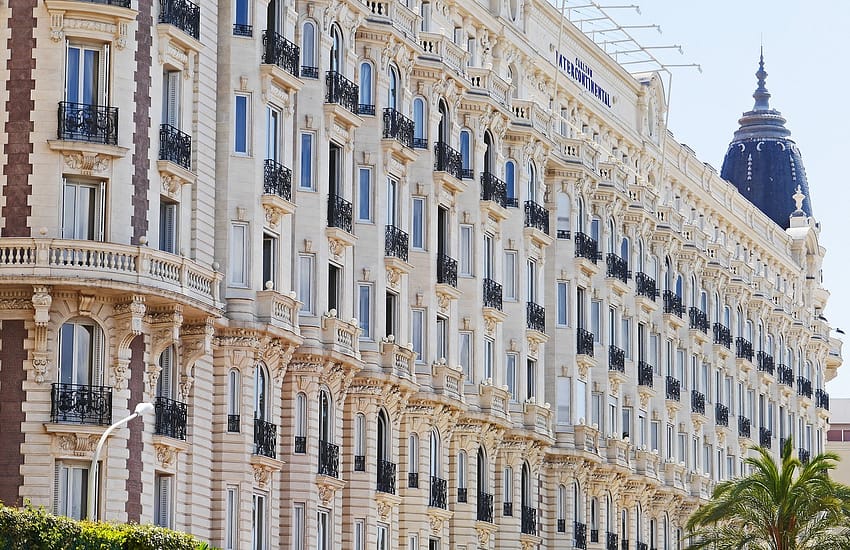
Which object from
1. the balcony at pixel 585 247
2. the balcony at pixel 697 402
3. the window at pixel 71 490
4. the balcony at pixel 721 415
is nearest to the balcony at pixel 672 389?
the balcony at pixel 697 402

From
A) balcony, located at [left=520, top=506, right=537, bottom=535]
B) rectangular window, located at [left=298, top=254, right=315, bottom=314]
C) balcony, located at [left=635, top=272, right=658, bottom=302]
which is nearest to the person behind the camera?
rectangular window, located at [left=298, top=254, right=315, bottom=314]

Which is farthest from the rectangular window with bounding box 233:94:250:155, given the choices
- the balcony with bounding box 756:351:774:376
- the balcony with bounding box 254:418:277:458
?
the balcony with bounding box 756:351:774:376

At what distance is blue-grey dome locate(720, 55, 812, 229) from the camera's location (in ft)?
477

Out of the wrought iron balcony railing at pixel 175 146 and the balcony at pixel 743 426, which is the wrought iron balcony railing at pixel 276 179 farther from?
the balcony at pixel 743 426

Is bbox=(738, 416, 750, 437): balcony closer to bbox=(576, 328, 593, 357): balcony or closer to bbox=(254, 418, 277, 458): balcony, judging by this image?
bbox=(576, 328, 593, 357): balcony

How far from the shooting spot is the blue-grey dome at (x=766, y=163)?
145500mm

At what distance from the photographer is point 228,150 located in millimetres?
61469

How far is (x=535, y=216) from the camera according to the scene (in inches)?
3433

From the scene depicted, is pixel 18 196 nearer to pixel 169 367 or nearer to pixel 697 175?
pixel 169 367

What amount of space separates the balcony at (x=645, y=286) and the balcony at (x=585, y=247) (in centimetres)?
707

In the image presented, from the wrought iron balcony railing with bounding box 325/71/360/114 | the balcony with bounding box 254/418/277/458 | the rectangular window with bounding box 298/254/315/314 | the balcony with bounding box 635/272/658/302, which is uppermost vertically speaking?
the wrought iron balcony railing with bounding box 325/71/360/114

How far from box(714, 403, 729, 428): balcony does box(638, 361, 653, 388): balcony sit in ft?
41.4

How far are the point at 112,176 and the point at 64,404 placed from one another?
6234 millimetres

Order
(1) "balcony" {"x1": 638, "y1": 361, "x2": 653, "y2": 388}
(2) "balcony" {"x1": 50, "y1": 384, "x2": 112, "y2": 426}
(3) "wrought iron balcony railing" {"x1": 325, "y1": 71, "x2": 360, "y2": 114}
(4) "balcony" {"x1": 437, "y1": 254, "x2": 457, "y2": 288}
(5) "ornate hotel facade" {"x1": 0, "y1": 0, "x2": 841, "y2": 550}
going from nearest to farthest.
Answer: (2) "balcony" {"x1": 50, "y1": 384, "x2": 112, "y2": 426}
(5) "ornate hotel facade" {"x1": 0, "y1": 0, "x2": 841, "y2": 550}
(3) "wrought iron balcony railing" {"x1": 325, "y1": 71, "x2": 360, "y2": 114}
(4) "balcony" {"x1": 437, "y1": 254, "x2": 457, "y2": 288}
(1) "balcony" {"x1": 638, "y1": 361, "x2": 653, "y2": 388}
